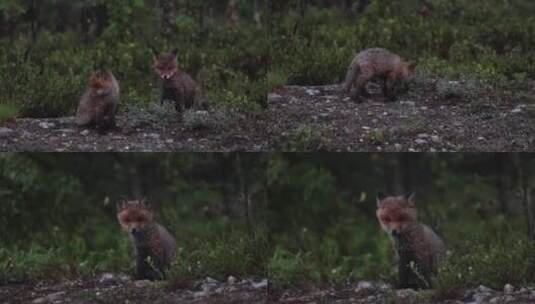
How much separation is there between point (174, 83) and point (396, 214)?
5.23 feet

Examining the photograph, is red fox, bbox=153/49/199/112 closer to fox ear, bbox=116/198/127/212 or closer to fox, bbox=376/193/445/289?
fox ear, bbox=116/198/127/212

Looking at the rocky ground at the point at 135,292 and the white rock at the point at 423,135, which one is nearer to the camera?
the white rock at the point at 423,135

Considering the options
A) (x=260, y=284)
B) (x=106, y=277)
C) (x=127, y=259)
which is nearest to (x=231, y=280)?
(x=260, y=284)

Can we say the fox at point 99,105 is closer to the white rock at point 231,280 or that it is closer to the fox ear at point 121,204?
the fox ear at point 121,204

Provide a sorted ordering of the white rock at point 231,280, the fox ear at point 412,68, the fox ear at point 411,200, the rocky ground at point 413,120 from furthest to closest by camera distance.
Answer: the white rock at point 231,280 → the fox ear at point 412,68 → the fox ear at point 411,200 → the rocky ground at point 413,120

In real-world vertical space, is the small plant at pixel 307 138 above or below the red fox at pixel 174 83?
below

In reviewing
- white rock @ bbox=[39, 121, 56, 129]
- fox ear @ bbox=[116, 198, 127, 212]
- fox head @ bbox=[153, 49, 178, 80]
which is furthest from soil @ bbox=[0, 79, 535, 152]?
fox ear @ bbox=[116, 198, 127, 212]

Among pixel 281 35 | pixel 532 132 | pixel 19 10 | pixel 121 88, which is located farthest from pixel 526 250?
pixel 19 10

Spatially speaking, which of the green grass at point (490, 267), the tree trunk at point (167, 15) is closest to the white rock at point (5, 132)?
the tree trunk at point (167, 15)

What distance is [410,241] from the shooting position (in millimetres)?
7465

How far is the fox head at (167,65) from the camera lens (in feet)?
25.2

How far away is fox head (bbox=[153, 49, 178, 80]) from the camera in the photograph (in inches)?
302

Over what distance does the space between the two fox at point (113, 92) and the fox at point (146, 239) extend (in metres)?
0.54

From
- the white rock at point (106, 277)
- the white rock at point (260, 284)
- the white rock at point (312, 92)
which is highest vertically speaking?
the white rock at point (312, 92)
